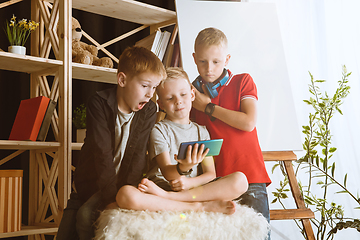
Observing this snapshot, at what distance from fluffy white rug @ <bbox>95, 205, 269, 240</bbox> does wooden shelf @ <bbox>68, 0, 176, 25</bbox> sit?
1156mm

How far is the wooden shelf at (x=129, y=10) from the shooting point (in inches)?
72.3

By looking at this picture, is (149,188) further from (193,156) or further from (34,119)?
(34,119)

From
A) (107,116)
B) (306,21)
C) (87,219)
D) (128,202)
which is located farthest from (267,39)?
(87,219)

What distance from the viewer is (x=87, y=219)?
4.16 ft

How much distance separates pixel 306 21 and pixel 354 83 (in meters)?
0.49

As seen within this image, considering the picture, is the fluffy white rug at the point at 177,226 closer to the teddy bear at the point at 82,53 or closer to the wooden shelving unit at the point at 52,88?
the wooden shelving unit at the point at 52,88

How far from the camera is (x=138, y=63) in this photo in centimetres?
143

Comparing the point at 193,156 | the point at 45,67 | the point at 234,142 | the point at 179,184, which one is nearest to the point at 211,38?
the point at 234,142

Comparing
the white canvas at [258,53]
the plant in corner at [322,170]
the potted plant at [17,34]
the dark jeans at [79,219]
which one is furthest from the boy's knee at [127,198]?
the plant in corner at [322,170]

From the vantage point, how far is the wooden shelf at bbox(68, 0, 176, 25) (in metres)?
1.84

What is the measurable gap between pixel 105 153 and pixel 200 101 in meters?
0.49

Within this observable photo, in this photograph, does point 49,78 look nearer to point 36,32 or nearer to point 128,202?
point 36,32

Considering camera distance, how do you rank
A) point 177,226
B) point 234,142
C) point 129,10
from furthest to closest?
point 129,10
point 234,142
point 177,226

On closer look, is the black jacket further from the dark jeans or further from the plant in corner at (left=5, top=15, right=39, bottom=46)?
the plant in corner at (left=5, top=15, right=39, bottom=46)
